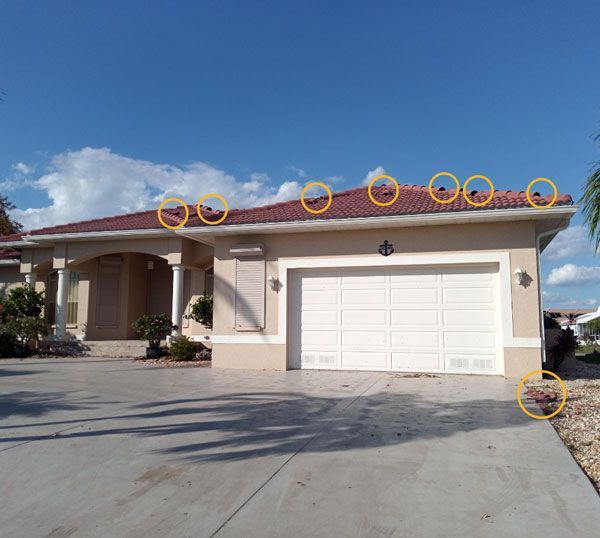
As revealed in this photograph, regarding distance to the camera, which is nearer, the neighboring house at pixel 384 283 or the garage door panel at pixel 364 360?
the neighboring house at pixel 384 283

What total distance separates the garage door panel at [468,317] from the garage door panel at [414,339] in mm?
413

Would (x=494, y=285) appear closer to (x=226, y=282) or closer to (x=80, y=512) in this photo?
(x=226, y=282)

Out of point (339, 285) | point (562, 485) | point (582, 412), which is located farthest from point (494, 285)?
point (562, 485)

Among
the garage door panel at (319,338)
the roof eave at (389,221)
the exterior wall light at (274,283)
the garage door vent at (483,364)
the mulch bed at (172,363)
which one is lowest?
the mulch bed at (172,363)

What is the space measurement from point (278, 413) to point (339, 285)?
5.19 m

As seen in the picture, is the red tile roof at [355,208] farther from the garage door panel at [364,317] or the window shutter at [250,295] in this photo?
the garage door panel at [364,317]

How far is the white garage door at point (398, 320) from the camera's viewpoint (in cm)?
1061

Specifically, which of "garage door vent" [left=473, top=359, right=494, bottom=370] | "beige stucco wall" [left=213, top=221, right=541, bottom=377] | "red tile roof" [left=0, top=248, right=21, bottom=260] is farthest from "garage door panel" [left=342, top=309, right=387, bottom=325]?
"red tile roof" [left=0, top=248, right=21, bottom=260]

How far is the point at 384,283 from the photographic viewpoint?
11281mm

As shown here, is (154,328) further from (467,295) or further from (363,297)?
(467,295)

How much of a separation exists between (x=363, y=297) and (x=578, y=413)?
5.29 m

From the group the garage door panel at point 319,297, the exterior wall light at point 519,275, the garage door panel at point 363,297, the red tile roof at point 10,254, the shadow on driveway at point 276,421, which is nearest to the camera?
the shadow on driveway at point 276,421

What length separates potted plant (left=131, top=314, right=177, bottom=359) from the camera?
14711mm

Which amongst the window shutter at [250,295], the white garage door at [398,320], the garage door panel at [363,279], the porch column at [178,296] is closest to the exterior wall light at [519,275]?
the white garage door at [398,320]
